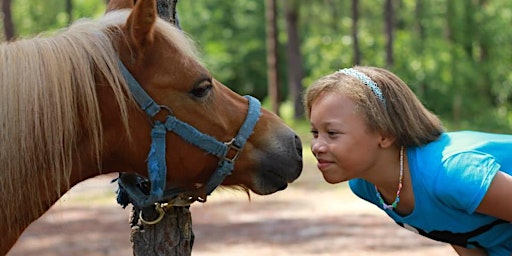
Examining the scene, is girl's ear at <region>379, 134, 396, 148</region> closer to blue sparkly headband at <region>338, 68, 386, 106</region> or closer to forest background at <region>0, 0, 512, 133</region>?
blue sparkly headband at <region>338, 68, 386, 106</region>

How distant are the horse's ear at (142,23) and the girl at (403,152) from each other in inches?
30.7

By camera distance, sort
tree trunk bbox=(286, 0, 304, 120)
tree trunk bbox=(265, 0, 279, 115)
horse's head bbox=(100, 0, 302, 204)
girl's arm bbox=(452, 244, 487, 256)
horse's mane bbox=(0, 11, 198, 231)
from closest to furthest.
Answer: horse's mane bbox=(0, 11, 198, 231)
horse's head bbox=(100, 0, 302, 204)
girl's arm bbox=(452, 244, 487, 256)
tree trunk bbox=(265, 0, 279, 115)
tree trunk bbox=(286, 0, 304, 120)

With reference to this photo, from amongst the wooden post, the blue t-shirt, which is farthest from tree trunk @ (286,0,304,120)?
the blue t-shirt

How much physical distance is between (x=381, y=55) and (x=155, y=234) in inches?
1077

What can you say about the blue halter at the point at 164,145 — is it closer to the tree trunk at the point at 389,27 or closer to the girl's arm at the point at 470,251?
the girl's arm at the point at 470,251

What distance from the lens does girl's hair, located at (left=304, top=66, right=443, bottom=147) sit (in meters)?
3.14

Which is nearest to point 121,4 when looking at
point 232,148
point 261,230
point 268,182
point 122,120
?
point 122,120

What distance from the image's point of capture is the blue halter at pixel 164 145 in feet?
9.39

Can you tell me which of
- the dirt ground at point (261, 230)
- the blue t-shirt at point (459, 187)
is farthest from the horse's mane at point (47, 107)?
the dirt ground at point (261, 230)

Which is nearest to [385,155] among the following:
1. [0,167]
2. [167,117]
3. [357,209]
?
[167,117]

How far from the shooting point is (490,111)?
2644 centimetres

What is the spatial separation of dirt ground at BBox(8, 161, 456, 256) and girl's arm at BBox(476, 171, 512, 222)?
433 cm

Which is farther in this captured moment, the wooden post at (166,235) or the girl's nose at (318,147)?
the wooden post at (166,235)

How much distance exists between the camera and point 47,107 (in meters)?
2.67
